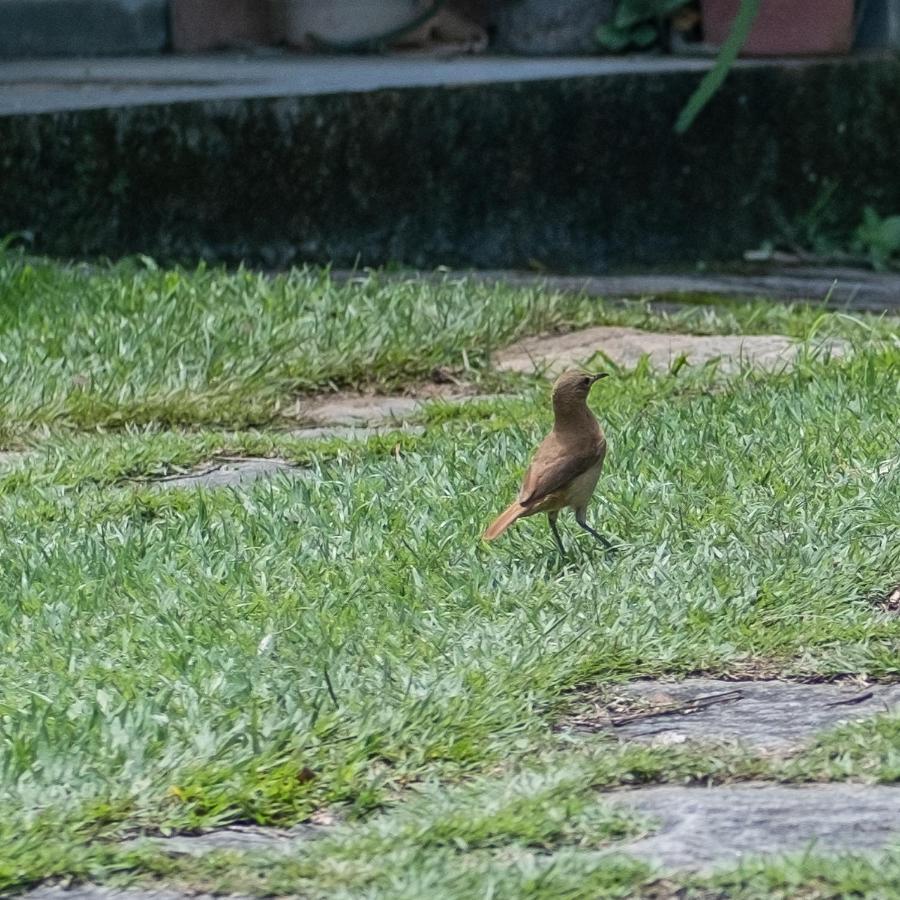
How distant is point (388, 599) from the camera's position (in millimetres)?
3162

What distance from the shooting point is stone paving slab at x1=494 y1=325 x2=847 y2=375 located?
521 cm

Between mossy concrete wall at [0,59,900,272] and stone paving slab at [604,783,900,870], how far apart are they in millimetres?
4773

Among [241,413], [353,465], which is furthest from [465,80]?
[353,465]

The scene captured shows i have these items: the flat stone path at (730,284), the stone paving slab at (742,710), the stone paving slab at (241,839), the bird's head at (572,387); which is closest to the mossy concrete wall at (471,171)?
the flat stone path at (730,284)

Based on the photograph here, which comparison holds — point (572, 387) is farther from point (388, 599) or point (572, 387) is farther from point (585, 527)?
point (388, 599)

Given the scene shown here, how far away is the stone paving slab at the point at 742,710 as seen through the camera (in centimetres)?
266

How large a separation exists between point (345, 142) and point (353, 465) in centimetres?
331

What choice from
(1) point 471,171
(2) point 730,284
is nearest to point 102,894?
(2) point 730,284

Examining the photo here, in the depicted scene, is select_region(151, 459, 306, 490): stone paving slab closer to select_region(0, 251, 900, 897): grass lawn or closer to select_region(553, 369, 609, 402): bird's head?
select_region(0, 251, 900, 897): grass lawn

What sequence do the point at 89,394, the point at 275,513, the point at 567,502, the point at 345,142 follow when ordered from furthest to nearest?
the point at 345,142, the point at 89,394, the point at 275,513, the point at 567,502

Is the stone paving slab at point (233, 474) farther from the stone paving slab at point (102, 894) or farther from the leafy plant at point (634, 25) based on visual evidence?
the leafy plant at point (634, 25)

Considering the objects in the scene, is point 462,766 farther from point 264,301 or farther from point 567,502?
point 264,301

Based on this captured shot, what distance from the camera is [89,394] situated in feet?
15.6

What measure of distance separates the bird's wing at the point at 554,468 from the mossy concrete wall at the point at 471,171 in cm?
383
